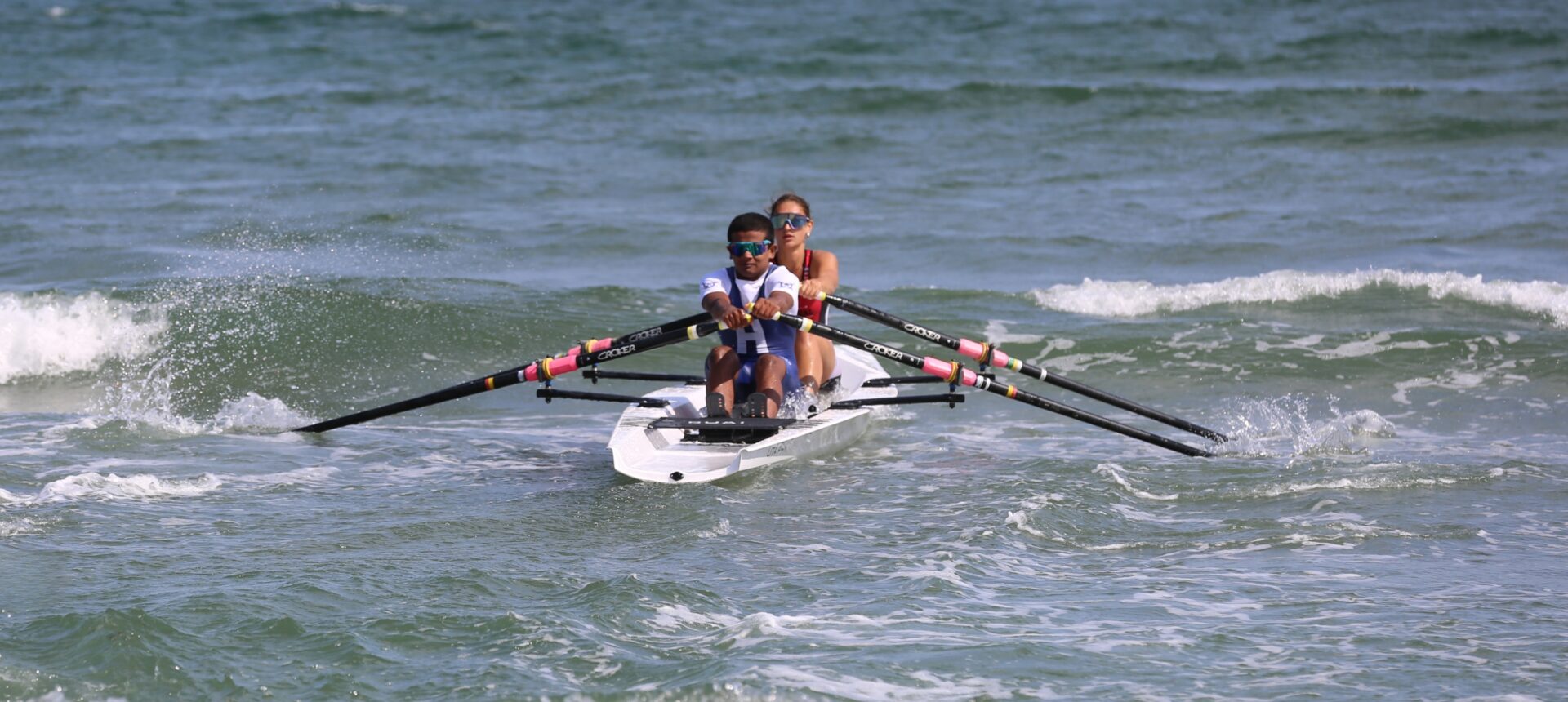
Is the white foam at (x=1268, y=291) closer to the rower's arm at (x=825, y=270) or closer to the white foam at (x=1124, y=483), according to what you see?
the rower's arm at (x=825, y=270)

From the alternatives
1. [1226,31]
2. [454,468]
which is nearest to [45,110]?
[454,468]

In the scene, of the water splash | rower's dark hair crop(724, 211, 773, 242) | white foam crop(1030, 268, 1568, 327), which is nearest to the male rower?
rower's dark hair crop(724, 211, 773, 242)

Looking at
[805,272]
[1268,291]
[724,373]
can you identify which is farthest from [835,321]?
[724,373]

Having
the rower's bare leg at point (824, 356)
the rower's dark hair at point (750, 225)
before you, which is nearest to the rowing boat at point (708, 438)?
the rower's bare leg at point (824, 356)

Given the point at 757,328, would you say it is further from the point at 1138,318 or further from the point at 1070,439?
the point at 1138,318

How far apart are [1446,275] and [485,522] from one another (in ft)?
33.2

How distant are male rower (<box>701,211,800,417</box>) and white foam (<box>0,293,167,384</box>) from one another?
6.06 metres

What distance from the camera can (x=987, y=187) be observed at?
18.9m

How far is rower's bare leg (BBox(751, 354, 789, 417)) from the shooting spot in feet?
29.2

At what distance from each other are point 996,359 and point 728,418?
1.73m

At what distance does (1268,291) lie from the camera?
14.2m

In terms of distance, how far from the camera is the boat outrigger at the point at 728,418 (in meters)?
8.45

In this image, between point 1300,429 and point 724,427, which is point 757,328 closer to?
point 724,427

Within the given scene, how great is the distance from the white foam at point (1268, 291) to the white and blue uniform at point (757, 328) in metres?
5.45
